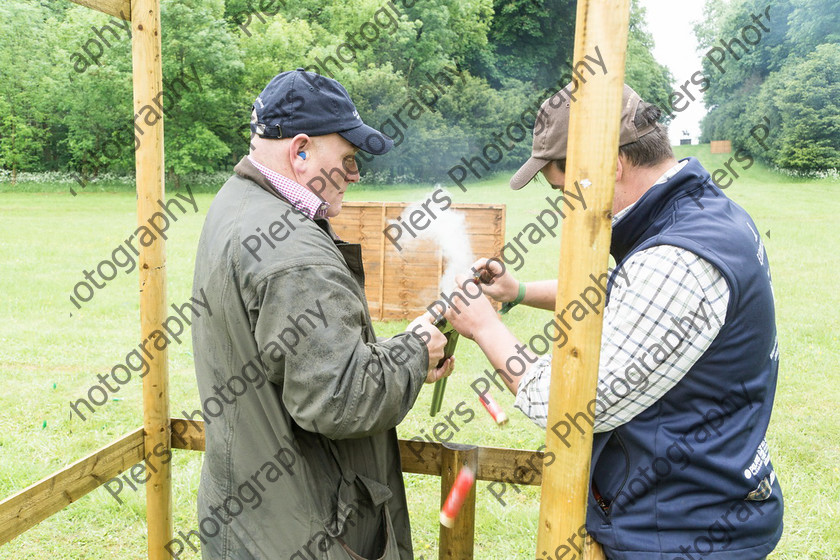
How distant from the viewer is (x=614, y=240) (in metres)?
2.01

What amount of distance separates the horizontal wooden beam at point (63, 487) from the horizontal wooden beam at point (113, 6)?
1.92 metres

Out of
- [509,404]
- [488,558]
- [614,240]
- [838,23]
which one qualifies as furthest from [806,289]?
[838,23]

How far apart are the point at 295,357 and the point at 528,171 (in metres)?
1.01

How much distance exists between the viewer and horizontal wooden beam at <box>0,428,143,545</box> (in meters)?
2.37

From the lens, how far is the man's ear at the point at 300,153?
210cm

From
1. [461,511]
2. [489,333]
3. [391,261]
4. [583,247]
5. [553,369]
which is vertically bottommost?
[391,261]

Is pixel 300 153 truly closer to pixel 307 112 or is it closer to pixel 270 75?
pixel 307 112

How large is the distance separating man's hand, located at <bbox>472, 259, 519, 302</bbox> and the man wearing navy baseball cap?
43cm

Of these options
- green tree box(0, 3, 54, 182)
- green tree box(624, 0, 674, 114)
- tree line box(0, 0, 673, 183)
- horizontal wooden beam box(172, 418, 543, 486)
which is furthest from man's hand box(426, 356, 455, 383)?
green tree box(0, 3, 54, 182)

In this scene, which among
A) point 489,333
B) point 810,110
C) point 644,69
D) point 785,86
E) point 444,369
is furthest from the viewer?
point 644,69

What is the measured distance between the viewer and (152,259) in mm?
2930

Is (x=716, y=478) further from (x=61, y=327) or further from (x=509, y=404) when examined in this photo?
(x=61, y=327)

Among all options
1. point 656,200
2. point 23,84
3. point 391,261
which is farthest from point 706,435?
point 23,84

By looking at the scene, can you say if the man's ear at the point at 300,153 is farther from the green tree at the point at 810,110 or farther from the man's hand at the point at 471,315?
the green tree at the point at 810,110
